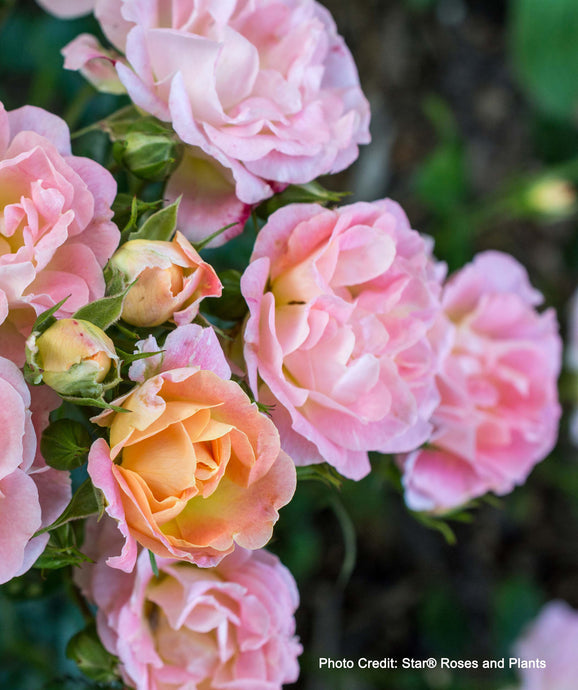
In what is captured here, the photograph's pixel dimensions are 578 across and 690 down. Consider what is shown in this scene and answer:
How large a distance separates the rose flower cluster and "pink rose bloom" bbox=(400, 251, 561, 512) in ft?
0.26

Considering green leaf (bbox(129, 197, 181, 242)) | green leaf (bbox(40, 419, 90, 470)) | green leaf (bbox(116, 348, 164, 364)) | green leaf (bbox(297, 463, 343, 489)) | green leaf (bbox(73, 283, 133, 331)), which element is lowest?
green leaf (bbox(297, 463, 343, 489))

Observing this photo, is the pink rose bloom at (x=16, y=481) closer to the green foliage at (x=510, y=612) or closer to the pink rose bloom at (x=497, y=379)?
the pink rose bloom at (x=497, y=379)

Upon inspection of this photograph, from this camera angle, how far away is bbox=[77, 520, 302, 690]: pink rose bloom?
20.5 inches

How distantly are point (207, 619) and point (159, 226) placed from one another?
278 mm

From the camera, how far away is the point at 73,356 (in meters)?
0.39

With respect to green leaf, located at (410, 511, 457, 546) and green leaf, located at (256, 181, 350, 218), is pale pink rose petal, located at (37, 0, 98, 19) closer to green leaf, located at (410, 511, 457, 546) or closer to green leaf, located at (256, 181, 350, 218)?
green leaf, located at (256, 181, 350, 218)

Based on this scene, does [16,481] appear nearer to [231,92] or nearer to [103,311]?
[103,311]

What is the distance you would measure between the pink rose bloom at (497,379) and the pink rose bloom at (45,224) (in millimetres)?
358

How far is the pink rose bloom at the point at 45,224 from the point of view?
43 cm

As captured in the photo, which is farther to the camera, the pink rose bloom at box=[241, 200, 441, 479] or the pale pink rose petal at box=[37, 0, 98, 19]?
the pale pink rose petal at box=[37, 0, 98, 19]

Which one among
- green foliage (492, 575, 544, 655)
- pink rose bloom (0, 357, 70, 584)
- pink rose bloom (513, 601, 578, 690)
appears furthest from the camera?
green foliage (492, 575, 544, 655)

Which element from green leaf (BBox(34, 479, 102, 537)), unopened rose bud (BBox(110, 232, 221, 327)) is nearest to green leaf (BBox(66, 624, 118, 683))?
green leaf (BBox(34, 479, 102, 537))

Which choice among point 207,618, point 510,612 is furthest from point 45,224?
point 510,612

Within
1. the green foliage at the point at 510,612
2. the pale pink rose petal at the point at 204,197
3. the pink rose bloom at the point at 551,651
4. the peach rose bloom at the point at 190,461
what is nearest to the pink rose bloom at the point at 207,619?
the peach rose bloom at the point at 190,461
